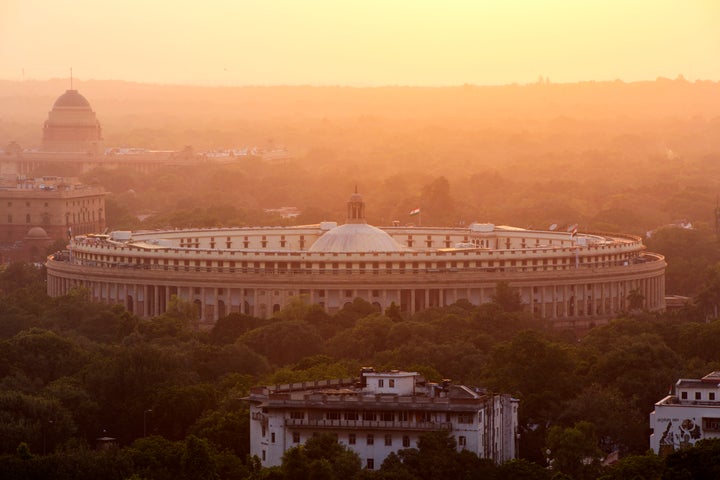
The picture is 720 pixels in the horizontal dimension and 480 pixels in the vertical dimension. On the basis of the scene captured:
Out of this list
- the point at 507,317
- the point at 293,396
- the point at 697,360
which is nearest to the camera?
the point at 293,396

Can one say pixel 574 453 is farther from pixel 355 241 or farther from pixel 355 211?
pixel 355 211

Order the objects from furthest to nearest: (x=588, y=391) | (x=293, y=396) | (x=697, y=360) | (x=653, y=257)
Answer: (x=653, y=257) < (x=697, y=360) < (x=588, y=391) < (x=293, y=396)

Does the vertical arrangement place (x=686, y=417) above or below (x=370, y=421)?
below

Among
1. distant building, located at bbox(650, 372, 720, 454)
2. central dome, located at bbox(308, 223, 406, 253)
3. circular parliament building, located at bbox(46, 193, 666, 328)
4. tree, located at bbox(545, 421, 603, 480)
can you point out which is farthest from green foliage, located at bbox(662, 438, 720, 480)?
central dome, located at bbox(308, 223, 406, 253)

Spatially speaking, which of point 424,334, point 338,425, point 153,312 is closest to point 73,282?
point 153,312

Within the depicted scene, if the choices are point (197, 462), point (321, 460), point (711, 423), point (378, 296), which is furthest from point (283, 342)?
point (321, 460)

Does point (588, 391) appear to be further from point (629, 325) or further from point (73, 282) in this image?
point (73, 282)
